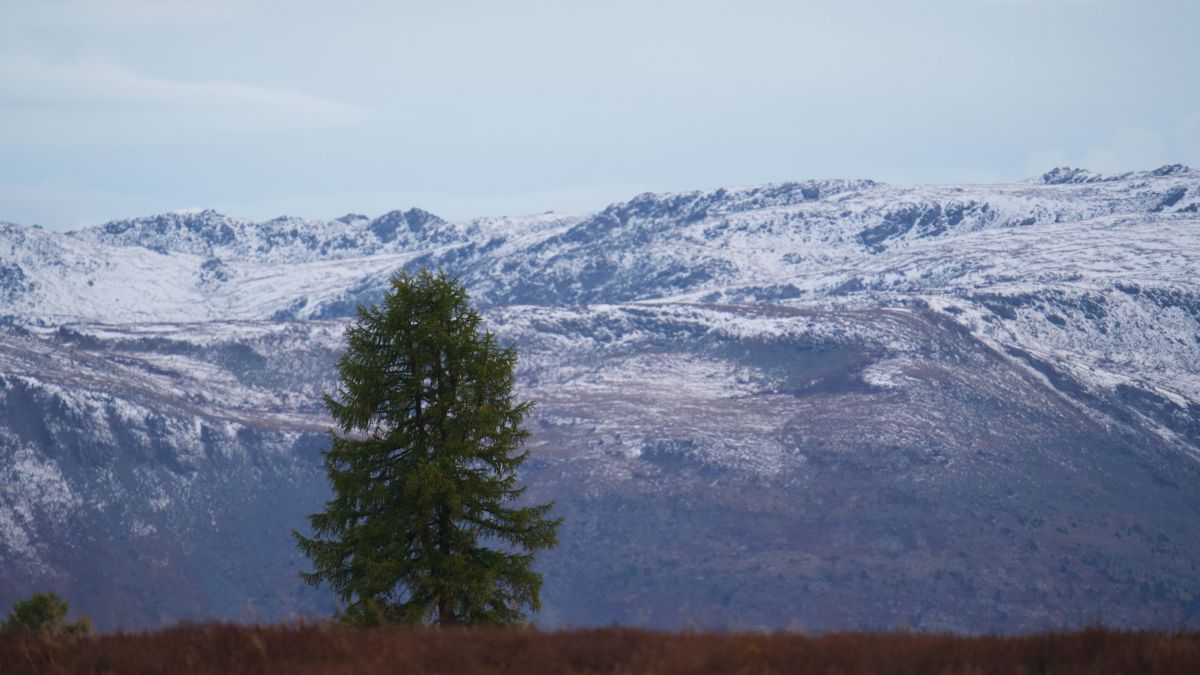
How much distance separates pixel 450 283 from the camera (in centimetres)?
3400

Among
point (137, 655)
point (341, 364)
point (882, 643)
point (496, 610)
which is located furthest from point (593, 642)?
point (341, 364)

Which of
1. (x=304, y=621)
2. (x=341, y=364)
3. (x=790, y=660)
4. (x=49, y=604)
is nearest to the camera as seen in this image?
(x=790, y=660)

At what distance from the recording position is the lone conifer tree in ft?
98.4

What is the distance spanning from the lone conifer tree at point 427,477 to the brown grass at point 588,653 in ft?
32.2

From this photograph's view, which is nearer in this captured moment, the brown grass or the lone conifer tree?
Answer: the brown grass

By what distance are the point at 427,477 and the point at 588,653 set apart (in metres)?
11.4

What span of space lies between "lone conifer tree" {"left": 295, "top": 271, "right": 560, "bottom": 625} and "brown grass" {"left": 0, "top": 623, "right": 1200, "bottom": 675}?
9.83 metres

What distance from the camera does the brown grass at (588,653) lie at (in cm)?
1814

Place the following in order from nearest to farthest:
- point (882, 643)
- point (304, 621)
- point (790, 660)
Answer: point (790, 660) < point (882, 643) < point (304, 621)

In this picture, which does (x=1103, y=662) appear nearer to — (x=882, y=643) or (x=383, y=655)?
(x=882, y=643)

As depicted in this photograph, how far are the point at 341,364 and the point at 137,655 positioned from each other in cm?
1425

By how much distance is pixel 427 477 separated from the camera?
96.7 feet

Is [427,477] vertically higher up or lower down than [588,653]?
higher up

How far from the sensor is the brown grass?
59.5ft
